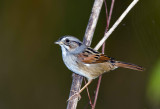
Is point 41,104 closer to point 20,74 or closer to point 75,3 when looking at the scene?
point 20,74

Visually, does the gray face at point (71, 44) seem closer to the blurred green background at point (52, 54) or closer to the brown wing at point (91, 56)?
the brown wing at point (91, 56)

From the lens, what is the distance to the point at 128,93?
17.6 ft

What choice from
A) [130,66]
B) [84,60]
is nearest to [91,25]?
[84,60]

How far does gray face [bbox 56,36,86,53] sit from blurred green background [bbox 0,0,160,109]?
51.6 inches

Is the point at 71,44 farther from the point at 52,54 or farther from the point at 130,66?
the point at 52,54

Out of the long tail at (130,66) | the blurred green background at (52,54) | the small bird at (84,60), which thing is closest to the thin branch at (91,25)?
the small bird at (84,60)

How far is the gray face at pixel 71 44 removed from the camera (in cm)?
373

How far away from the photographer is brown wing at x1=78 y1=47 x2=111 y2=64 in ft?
12.7

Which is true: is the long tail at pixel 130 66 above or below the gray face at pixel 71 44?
below

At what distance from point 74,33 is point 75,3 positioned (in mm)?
555

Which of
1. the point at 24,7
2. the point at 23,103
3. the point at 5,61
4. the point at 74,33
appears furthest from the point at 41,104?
the point at 24,7

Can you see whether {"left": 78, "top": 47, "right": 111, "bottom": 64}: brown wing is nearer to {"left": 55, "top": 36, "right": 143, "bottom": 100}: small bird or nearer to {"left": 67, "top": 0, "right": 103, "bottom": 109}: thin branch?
{"left": 55, "top": 36, "right": 143, "bottom": 100}: small bird

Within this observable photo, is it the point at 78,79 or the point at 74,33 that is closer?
the point at 78,79

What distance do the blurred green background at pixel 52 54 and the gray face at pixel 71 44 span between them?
4.30 feet
